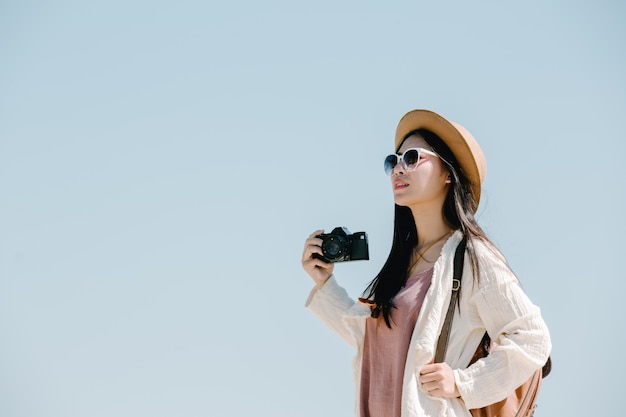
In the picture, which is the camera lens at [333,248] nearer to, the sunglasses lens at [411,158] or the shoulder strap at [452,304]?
the sunglasses lens at [411,158]

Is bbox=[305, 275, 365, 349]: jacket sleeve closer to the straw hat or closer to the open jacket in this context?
the open jacket

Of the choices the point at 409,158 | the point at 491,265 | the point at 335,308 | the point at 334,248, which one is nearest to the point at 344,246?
the point at 334,248

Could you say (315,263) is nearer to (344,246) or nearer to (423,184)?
(344,246)

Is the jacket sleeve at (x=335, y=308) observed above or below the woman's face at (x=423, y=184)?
below

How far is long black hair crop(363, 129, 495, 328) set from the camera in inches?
182

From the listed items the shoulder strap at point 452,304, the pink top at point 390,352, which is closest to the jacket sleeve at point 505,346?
the shoulder strap at point 452,304

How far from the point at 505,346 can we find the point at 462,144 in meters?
1.11

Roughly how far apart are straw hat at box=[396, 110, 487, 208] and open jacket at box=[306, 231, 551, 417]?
0.41 meters

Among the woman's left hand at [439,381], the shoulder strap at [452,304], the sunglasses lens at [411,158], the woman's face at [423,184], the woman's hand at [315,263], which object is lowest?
the woman's left hand at [439,381]

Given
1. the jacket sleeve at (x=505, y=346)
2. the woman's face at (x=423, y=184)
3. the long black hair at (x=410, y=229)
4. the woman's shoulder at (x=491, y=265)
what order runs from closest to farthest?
1. the jacket sleeve at (x=505, y=346)
2. the woman's shoulder at (x=491, y=265)
3. the long black hair at (x=410, y=229)
4. the woman's face at (x=423, y=184)

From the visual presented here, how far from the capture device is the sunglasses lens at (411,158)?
474cm

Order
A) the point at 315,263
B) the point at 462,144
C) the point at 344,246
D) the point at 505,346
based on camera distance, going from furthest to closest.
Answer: the point at 315,263 < the point at 344,246 < the point at 462,144 < the point at 505,346

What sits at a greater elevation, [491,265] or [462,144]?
[462,144]

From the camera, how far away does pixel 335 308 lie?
4875 mm
